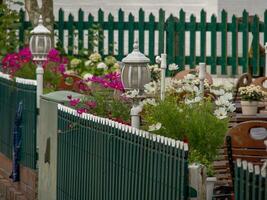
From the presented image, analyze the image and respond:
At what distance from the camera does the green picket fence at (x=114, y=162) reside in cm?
861

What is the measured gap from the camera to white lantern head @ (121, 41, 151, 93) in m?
10.7

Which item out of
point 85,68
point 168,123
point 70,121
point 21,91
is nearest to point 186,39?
point 85,68

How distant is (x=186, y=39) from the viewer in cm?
2539

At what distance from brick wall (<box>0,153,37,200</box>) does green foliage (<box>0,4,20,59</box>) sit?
827 cm

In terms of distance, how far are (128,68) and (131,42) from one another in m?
13.6

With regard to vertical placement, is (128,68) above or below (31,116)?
above

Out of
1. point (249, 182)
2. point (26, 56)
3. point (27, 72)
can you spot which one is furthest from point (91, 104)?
point (249, 182)

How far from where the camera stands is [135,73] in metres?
10.7

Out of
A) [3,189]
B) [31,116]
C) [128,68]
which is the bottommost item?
[3,189]

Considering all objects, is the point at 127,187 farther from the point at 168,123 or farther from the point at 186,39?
the point at 186,39

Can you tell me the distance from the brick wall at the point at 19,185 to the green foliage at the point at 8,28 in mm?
8271

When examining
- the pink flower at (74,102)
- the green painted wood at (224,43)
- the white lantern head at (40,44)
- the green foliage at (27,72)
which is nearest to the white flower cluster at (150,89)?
the pink flower at (74,102)

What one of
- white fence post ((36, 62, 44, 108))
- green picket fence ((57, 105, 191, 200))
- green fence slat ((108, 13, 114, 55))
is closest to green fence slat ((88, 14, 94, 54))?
green fence slat ((108, 13, 114, 55))

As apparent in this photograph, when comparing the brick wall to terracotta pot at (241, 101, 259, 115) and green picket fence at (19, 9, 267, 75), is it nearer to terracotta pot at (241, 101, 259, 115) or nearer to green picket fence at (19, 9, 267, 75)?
terracotta pot at (241, 101, 259, 115)
